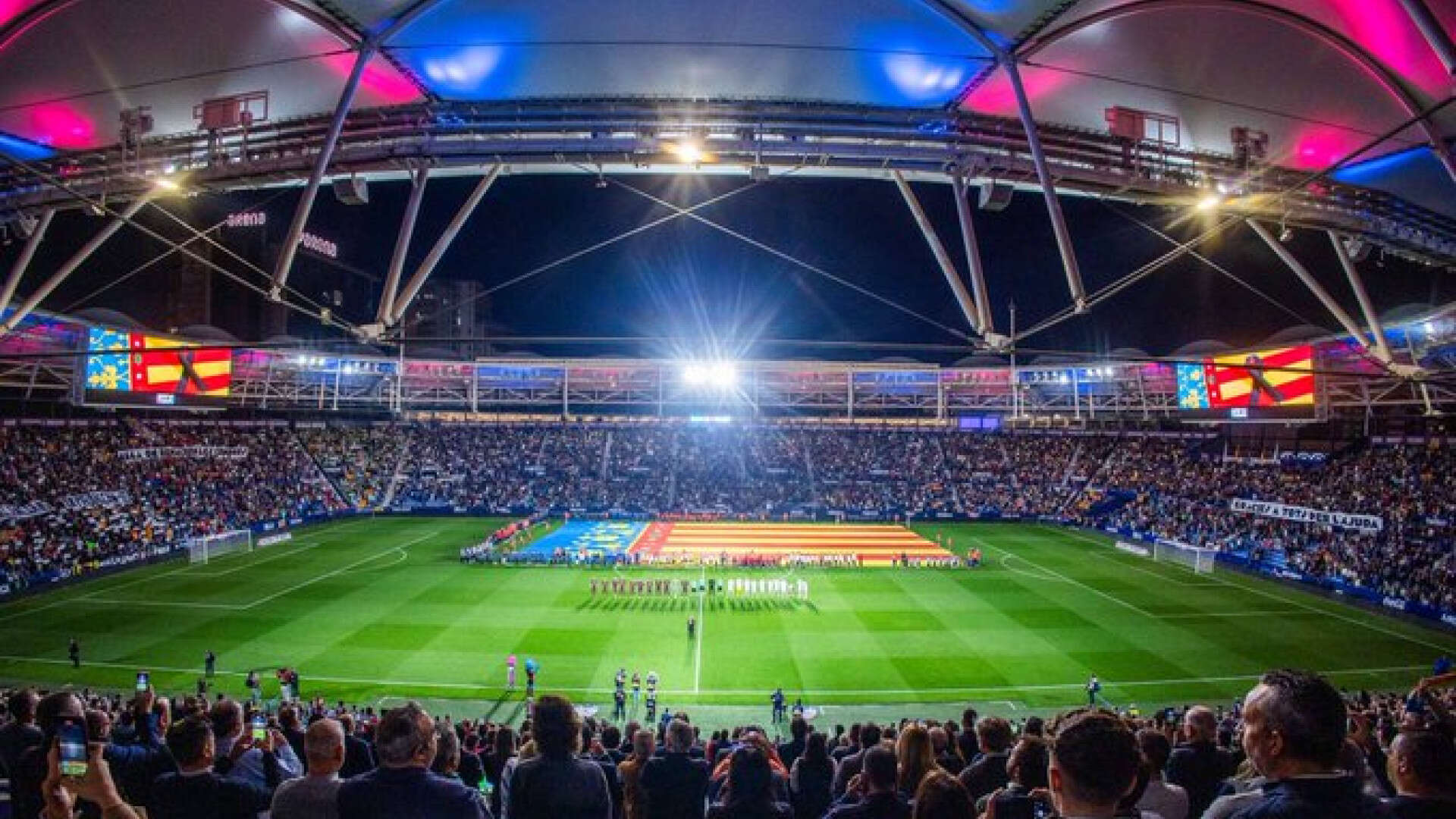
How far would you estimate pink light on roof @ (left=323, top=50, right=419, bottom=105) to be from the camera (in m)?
6.30

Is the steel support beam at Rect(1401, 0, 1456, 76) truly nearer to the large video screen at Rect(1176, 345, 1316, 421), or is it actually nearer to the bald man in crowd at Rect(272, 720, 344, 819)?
the bald man in crowd at Rect(272, 720, 344, 819)

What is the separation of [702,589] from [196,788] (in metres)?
27.6

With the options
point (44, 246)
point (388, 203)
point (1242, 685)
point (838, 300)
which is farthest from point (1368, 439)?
point (44, 246)

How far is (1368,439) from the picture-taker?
41344mm

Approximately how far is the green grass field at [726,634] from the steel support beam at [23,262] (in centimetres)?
1394

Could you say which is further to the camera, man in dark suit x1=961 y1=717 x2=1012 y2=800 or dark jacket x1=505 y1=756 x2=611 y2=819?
man in dark suit x1=961 y1=717 x2=1012 y2=800

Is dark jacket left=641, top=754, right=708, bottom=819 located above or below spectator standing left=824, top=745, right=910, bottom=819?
below

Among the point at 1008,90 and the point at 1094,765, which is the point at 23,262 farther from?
the point at 1094,765

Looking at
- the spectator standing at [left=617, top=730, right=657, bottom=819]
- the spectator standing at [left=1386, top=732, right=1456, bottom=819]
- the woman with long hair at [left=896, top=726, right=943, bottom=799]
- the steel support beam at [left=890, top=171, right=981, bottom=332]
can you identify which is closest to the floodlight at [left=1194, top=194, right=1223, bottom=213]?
the steel support beam at [left=890, top=171, right=981, bottom=332]

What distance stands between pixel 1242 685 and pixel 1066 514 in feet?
110

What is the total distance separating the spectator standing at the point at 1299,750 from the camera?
7.68ft

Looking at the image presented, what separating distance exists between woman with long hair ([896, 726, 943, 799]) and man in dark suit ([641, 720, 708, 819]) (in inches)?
58.1

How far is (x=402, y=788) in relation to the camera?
3.15 m

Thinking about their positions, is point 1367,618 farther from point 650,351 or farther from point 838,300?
point 650,351
